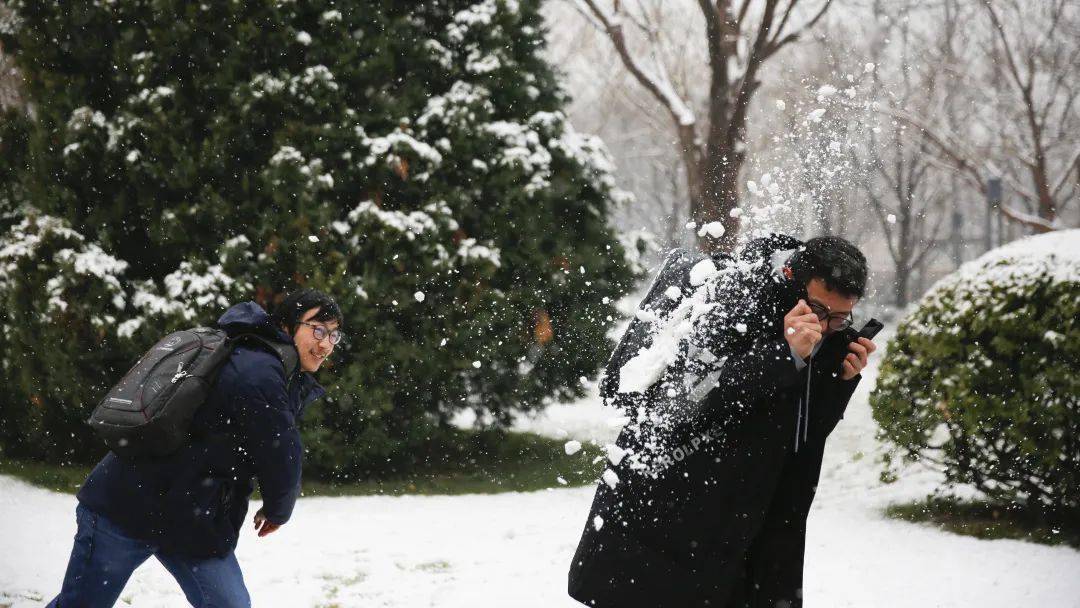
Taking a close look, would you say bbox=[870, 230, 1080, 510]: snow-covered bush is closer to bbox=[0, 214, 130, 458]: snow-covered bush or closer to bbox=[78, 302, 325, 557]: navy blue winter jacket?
bbox=[78, 302, 325, 557]: navy blue winter jacket

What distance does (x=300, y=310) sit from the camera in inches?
133

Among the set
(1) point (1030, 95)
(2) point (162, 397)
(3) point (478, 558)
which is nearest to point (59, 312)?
(3) point (478, 558)

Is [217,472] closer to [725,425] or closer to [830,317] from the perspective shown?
[725,425]

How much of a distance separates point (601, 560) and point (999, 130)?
63.2ft

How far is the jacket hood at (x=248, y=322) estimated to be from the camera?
10.5 feet

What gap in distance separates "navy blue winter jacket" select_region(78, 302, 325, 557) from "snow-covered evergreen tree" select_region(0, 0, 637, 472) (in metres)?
4.63

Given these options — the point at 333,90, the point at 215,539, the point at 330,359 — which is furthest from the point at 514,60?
the point at 215,539

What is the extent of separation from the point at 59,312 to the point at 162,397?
584 centimetres

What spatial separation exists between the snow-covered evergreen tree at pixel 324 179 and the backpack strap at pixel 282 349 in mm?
4457

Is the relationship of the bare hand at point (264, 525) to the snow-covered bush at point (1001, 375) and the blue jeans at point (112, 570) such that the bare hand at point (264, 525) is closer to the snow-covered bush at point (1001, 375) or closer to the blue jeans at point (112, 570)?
the blue jeans at point (112, 570)

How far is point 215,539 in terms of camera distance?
3057 millimetres

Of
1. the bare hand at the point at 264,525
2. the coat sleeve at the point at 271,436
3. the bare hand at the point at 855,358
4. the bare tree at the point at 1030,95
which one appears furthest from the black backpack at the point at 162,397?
the bare tree at the point at 1030,95

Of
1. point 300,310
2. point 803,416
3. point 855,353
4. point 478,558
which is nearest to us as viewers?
point 803,416

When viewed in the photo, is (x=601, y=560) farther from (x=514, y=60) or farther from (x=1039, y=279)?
(x=514, y=60)
